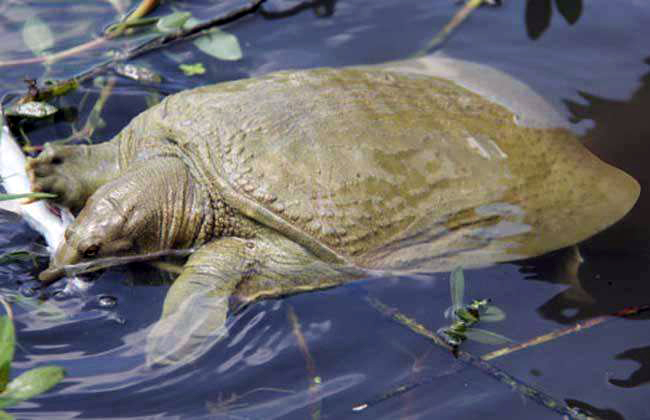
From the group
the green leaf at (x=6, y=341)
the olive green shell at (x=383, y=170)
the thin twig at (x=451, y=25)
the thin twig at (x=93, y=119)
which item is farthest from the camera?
the thin twig at (x=451, y=25)

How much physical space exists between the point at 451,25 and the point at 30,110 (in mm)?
2253

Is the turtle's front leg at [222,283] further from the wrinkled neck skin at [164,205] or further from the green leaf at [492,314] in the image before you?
the green leaf at [492,314]

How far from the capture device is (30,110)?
11.3ft

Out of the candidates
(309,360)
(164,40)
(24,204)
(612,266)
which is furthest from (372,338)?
(164,40)

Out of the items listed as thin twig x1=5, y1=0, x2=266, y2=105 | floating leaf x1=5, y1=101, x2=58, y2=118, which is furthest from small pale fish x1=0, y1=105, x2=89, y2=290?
thin twig x1=5, y1=0, x2=266, y2=105

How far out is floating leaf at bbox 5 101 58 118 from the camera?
135 inches

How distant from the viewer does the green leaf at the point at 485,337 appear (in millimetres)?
2660

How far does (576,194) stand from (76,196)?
6.52 feet

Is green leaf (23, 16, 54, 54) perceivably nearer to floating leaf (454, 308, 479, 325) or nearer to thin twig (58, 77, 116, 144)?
thin twig (58, 77, 116, 144)

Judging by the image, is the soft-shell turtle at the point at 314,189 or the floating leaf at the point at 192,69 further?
the floating leaf at the point at 192,69

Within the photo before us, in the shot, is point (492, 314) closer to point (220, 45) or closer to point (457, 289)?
point (457, 289)

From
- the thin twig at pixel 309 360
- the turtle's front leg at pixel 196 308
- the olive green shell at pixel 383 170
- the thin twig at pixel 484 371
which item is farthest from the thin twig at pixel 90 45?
the thin twig at pixel 484 371

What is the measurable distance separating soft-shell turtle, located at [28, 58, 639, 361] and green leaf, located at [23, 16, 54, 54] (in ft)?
3.73

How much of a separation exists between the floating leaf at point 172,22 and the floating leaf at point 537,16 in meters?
1.84
